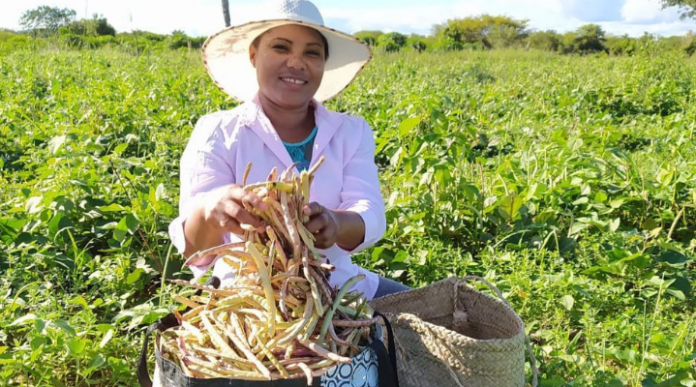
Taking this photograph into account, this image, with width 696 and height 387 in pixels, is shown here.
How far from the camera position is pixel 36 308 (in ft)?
7.34

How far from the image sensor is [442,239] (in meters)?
3.20

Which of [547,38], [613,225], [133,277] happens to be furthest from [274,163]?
[547,38]

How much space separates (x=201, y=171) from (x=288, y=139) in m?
0.30

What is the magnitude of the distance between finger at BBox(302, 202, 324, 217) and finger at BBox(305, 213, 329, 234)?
0.01 meters

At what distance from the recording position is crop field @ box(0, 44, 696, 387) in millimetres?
2098

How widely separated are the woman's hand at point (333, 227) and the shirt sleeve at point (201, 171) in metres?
0.35

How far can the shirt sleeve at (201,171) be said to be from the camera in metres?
1.67

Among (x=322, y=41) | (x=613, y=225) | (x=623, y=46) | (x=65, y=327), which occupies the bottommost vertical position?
(x=613, y=225)

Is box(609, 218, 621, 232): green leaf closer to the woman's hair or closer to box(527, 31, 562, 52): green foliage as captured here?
Result: the woman's hair

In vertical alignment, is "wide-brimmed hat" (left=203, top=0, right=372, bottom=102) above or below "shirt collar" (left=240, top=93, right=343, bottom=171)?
above

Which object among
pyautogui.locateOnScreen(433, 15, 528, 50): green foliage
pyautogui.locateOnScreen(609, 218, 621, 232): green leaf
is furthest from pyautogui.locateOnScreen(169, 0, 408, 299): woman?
pyautogui.locateOnScreen(433, 15, 528, 50): green foliage

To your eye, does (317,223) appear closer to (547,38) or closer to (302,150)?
(302,150)

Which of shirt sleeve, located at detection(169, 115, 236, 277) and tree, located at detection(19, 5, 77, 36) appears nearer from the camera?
shirt sleeve, located at detection(169, 115, 236, 277)

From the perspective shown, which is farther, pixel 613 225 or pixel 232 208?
pixel 613 225
